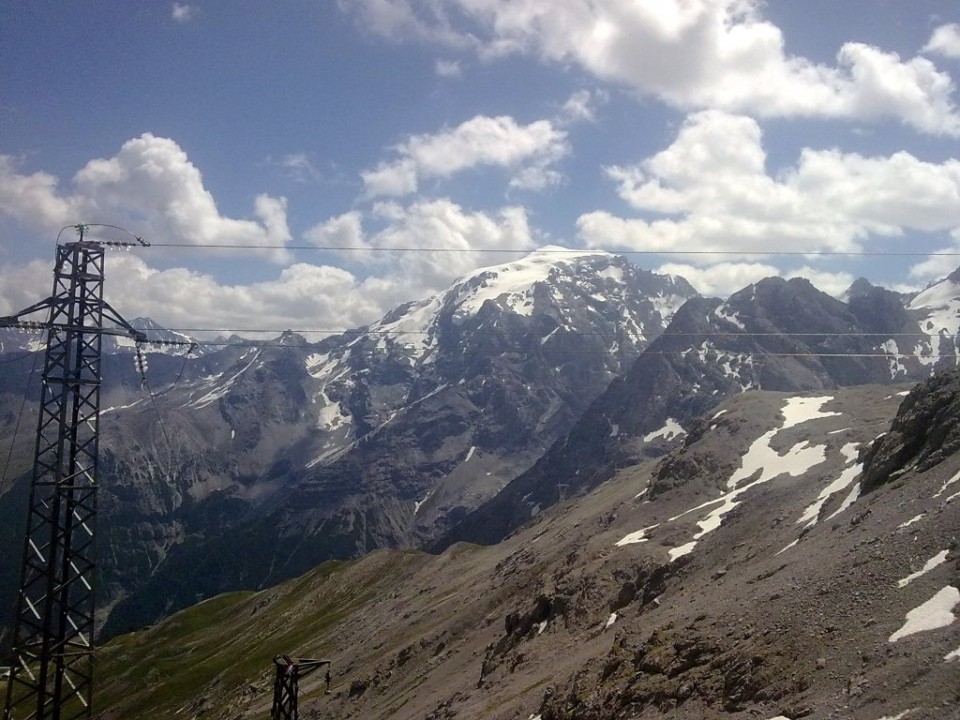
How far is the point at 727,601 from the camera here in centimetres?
3853

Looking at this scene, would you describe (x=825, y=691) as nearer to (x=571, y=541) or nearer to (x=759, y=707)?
(x=759, y=707)

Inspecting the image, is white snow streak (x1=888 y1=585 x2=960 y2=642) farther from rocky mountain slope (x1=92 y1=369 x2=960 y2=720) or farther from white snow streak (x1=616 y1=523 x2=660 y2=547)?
white snow streak (x1=616 y1=523 x2=660 y2=547)

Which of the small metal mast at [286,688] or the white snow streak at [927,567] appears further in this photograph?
the small metal mast at [286,688]

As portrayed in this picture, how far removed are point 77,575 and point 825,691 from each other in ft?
111

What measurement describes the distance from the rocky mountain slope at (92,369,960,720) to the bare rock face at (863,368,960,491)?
17 centimetres

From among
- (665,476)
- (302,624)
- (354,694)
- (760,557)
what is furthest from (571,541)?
(302,624)

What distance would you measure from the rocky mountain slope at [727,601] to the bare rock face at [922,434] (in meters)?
0.17

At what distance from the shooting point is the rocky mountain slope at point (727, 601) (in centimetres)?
2669

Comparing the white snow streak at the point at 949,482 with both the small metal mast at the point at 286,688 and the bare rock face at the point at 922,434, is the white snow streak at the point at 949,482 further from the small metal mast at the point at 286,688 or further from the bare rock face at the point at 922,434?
the small metal mast at the point at 286,688

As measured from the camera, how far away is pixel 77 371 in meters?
36.8

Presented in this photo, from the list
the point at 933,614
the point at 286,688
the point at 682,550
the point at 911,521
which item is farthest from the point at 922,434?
the point at 286,688

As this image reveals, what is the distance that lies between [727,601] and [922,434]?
19.0 m

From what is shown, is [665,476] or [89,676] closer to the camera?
[89,676]

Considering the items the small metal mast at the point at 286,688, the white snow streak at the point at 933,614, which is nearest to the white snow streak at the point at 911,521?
the white snow streak at the point at 933,614
